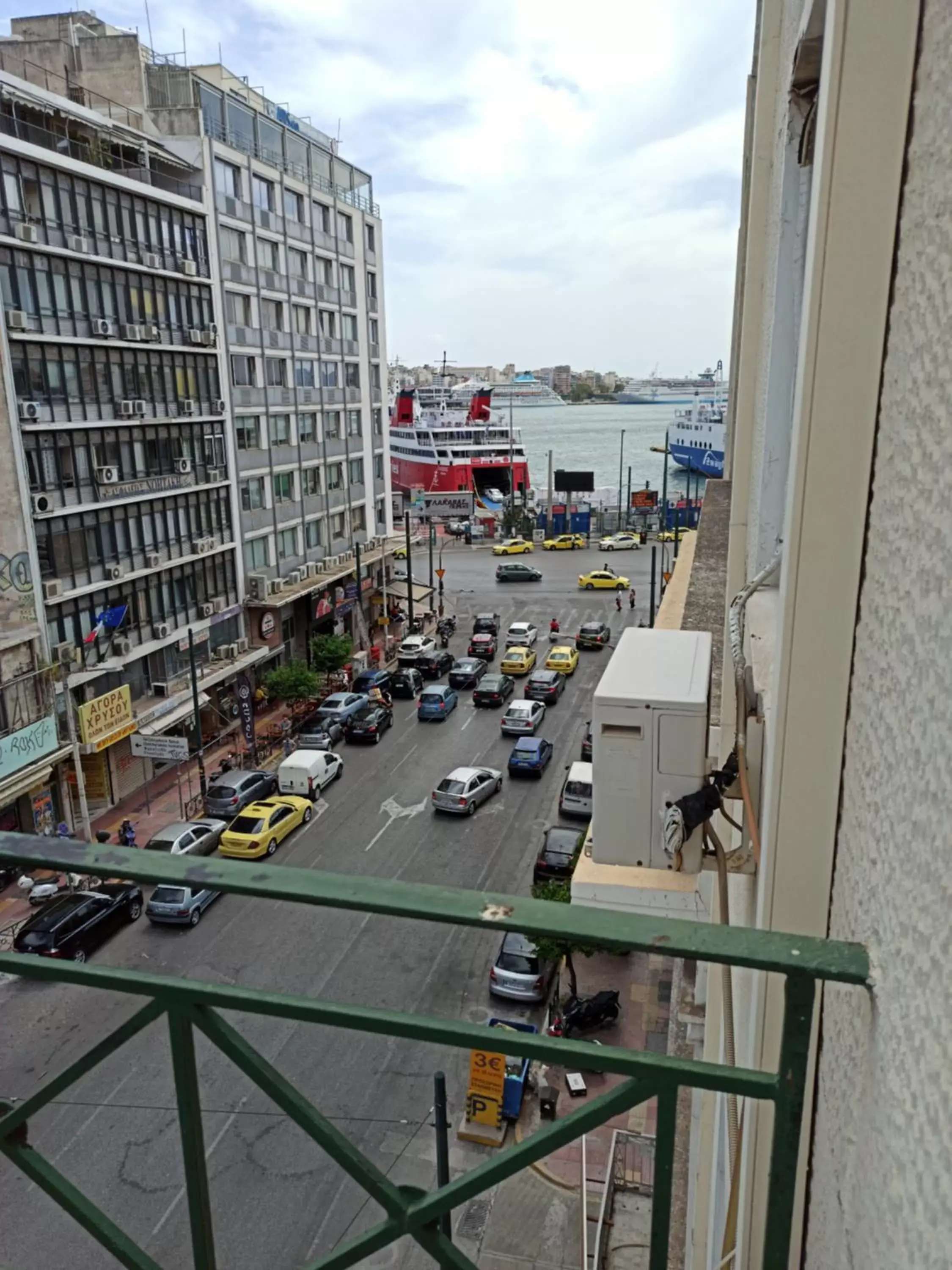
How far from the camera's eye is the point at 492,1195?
991cm

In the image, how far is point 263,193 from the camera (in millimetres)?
24969

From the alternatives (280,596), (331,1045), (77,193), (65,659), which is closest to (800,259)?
(331,1045)

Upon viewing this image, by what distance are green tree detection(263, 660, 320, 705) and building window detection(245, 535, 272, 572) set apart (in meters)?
3.06

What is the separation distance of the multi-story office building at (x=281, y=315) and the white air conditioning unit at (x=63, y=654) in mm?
7199

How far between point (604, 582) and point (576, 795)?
2290 cm

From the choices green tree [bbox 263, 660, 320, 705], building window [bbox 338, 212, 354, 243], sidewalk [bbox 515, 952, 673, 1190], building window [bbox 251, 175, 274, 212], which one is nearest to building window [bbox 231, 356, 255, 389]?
building window [bbox 251, 175, 274, 212]

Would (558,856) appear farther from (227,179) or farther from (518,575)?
(518,575)

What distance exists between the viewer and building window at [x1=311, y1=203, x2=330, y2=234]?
2789 cm

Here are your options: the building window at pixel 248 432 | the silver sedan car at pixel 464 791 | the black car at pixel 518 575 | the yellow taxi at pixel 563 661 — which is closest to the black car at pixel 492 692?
the yellow taxi at pixel 563 661

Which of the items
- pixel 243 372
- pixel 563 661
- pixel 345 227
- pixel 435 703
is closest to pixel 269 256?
pixel 243 372

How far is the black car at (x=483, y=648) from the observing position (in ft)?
101

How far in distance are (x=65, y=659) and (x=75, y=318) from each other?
266 inches

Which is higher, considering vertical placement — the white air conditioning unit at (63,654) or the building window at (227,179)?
the building window at (227,179)

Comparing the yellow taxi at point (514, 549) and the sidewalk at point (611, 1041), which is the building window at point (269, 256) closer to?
the sidewalk at point (611, 1041)
